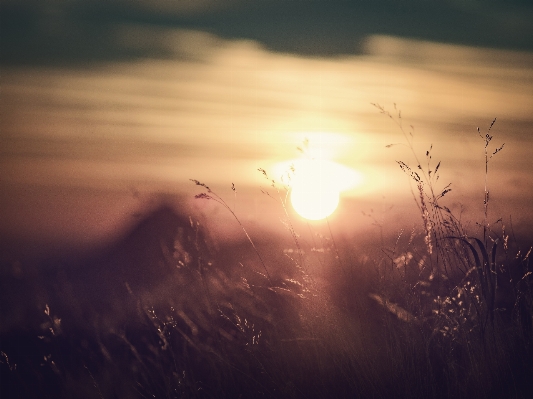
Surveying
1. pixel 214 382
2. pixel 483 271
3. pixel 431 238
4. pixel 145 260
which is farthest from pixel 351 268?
pixel 145 260

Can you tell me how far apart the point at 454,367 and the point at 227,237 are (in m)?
1.96

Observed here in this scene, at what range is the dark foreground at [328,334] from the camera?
237cm

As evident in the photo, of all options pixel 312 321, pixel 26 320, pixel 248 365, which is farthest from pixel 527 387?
pixel 26 320

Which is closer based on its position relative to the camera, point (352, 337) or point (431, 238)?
point (352, 337)

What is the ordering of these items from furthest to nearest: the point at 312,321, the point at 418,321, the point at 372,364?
the point at 312,321 < the point at 418,321 < the point at 372,364

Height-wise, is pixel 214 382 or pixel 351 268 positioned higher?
pixel 351 268

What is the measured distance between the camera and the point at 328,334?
8.57 feet

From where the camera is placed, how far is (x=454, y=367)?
2.34 meters

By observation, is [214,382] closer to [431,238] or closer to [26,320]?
[431,238]

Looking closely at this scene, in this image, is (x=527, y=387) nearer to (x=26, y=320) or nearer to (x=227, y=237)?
(x=227, y=237)

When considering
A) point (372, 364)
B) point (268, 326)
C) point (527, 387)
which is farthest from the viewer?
point (268, 326)

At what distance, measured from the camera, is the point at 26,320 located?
4.18 metres

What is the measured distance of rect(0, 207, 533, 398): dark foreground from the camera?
2371 millimetres

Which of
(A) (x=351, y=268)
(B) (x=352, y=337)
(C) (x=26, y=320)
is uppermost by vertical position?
(A) (x=351, y=268)
